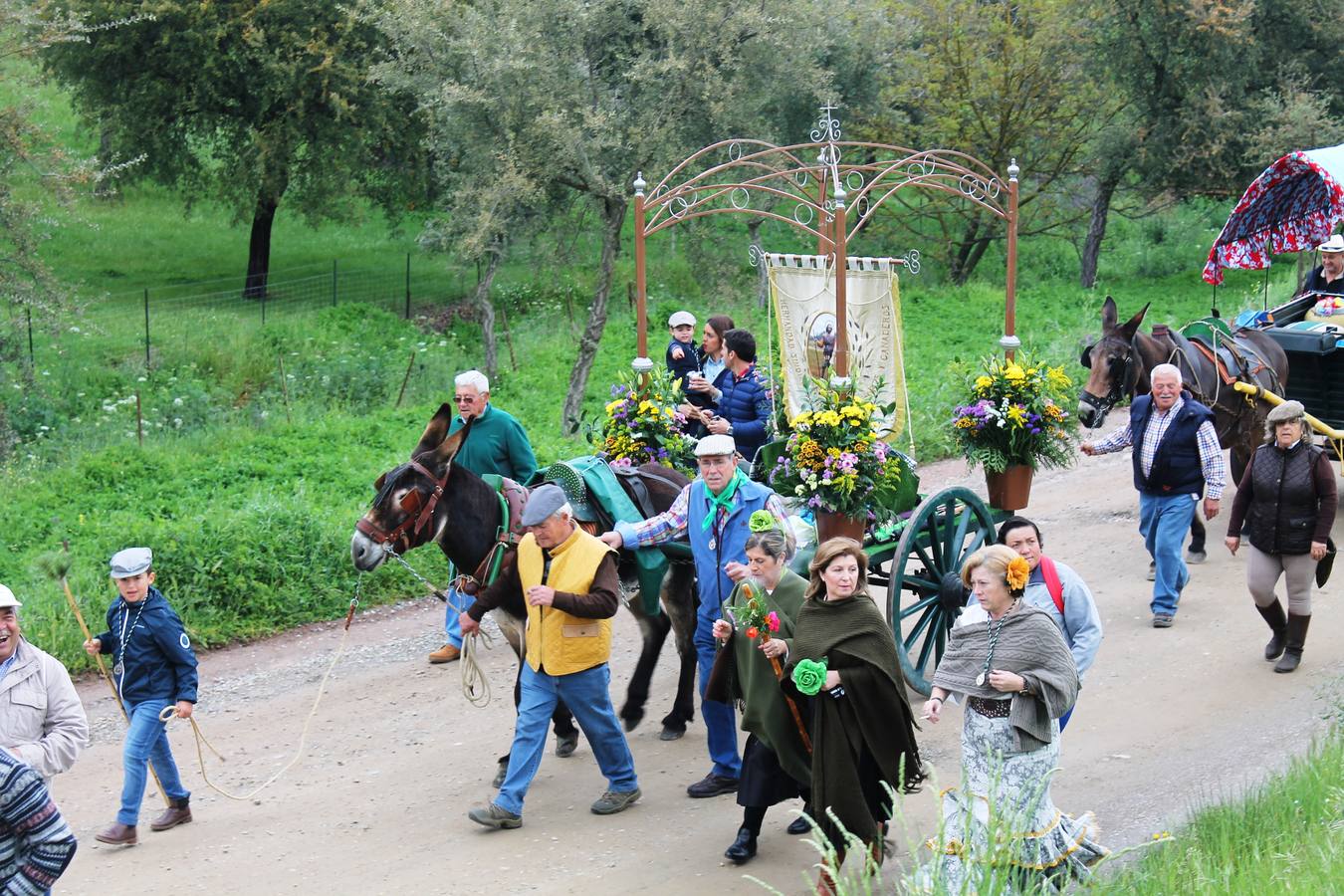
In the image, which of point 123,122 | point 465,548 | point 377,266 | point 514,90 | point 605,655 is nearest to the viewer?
point 605,655

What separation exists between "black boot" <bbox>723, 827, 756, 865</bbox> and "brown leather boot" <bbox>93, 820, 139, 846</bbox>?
291 centimetres

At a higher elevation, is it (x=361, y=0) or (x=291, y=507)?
(x=361, y=0)

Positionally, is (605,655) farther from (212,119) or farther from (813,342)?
(212,119)

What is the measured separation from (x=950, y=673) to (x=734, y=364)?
152 inches

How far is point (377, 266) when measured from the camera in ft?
89.6

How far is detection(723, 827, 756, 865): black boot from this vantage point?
21.9 ft

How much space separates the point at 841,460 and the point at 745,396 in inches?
55.0

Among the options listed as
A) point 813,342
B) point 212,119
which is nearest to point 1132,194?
point 212,119

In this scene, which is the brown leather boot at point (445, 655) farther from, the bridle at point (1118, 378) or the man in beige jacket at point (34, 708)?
the bridle at point (1118, 378)

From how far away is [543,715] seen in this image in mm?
7145

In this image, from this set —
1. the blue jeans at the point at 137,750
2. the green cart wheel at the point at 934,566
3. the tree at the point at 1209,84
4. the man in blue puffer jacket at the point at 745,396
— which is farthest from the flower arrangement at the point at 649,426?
the tree at the point at 1209,84

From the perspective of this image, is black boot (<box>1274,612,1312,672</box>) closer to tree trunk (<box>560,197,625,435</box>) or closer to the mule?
the mule

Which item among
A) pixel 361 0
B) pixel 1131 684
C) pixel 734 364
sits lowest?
pixel 1131 684

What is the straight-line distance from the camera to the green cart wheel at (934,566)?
26.9 ft
